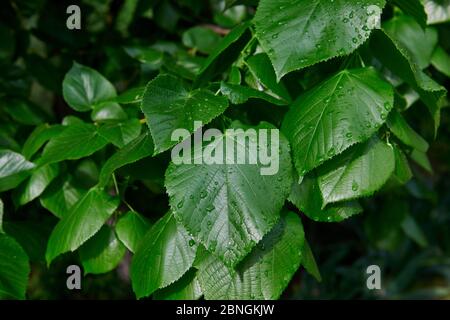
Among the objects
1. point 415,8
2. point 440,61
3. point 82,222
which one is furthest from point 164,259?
point 440,61

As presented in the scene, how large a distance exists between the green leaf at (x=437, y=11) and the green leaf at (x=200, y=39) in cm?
51

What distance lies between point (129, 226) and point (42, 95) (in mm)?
999

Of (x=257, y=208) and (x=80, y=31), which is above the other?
(x=257, y=208)

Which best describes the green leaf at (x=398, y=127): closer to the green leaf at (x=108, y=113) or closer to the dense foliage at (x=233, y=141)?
the dense foliage at (x=233, y=141)

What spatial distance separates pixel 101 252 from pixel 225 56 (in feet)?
1.42

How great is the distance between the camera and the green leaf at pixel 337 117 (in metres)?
0.86

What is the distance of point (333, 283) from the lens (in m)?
3.03

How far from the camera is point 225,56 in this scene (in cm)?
113

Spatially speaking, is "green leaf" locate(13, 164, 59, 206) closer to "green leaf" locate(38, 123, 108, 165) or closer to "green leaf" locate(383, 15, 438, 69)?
"green leaf" locate(38, 123, 108, 165)

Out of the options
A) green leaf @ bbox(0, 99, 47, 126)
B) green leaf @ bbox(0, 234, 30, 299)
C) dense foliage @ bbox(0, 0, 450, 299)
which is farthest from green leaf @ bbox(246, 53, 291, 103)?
green leaf @ bbox(0, 99, 47, 126)

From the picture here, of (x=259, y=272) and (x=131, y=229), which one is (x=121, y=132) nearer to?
(x=131, y=229)
